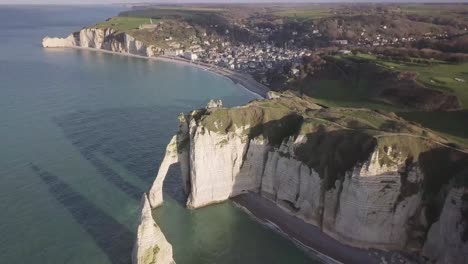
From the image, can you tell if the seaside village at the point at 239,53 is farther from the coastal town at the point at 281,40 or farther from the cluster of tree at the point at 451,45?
the cluster of tree at the point at 451,45

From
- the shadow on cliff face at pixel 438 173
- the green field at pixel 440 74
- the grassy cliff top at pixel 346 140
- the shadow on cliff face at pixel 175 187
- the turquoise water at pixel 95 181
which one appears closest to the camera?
the shadow on cliff face at pixel 438 173

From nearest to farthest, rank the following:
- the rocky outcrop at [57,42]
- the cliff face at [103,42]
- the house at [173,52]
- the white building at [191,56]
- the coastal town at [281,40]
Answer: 1. the coastal town at [281,40]
2. the white building at [191,56]
3. the house at [173,52]
4. the cliff face at [103,42]
5. the rocky outcrop at [57,42]

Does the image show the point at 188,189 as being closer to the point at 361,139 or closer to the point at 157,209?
the point at 157,209

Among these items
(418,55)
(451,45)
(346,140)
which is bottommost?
(346,140)

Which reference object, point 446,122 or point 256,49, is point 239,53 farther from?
point 446,122

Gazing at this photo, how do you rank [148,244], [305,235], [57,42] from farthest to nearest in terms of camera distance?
[57,42]
[305,235]
[148,244]

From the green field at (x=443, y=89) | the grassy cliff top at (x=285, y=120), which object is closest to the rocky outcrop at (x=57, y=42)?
the green field at (x=443, y=89)

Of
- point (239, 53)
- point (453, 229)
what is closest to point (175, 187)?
point (453, 229)
